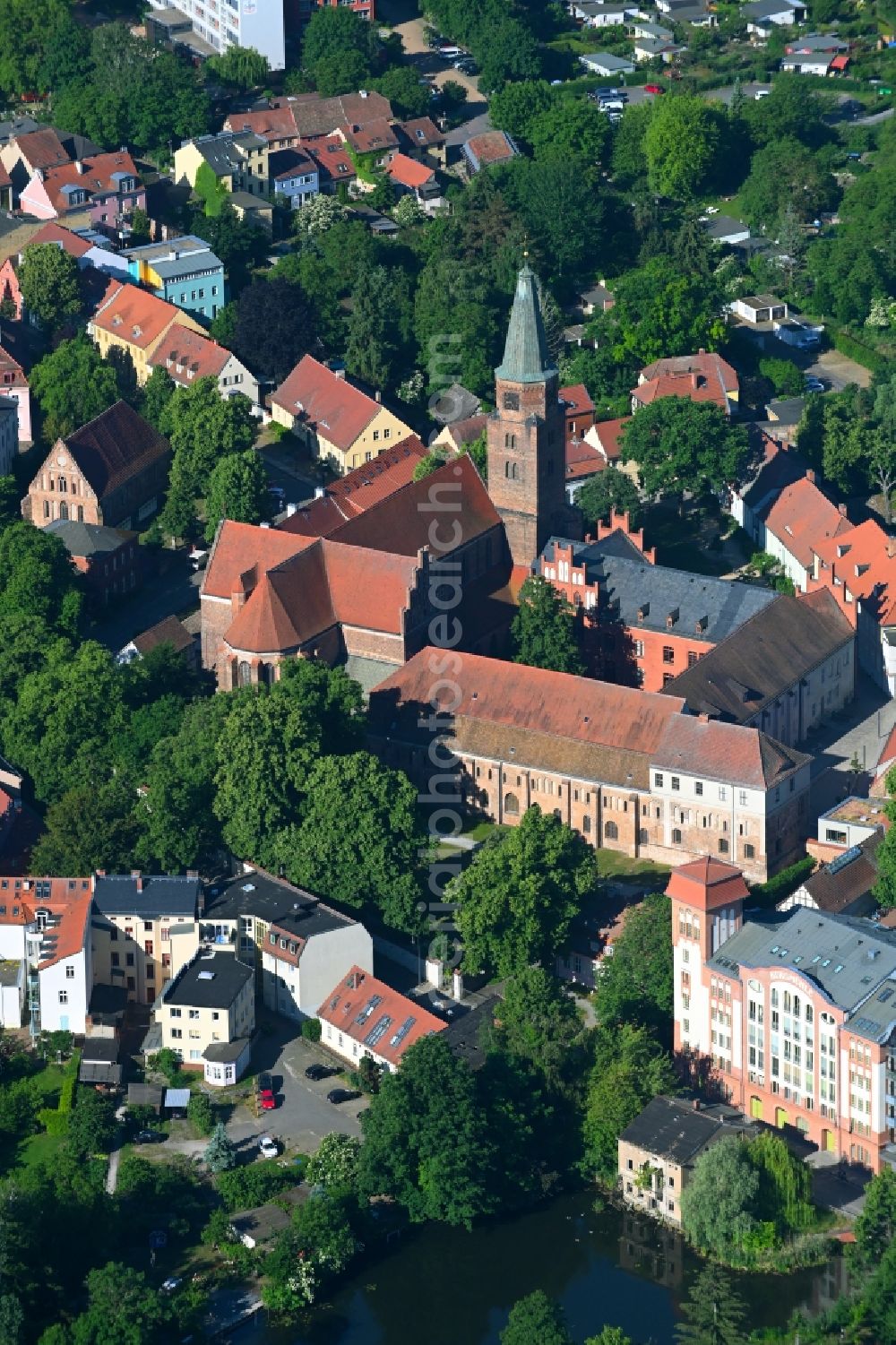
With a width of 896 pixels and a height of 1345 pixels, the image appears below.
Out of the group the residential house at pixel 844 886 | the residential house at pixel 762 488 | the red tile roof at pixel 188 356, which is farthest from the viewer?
the red tile roof at pixel 188 356

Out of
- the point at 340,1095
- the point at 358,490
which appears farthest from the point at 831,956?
the point at 358,490

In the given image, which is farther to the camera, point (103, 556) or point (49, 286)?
point (49, 286)

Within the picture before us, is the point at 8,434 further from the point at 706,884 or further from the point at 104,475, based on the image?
the point at 706,884

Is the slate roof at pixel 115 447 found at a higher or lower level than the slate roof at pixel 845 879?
lower

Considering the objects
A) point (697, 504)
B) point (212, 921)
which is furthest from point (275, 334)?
point (212, 921)

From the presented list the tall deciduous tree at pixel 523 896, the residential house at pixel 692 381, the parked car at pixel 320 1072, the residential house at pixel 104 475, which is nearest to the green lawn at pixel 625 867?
the tall deciduous tree at pixel 523 896

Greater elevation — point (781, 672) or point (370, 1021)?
point (781, 672)

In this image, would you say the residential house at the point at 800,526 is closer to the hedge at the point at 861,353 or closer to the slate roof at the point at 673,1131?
the hedge at the point at 861,353
